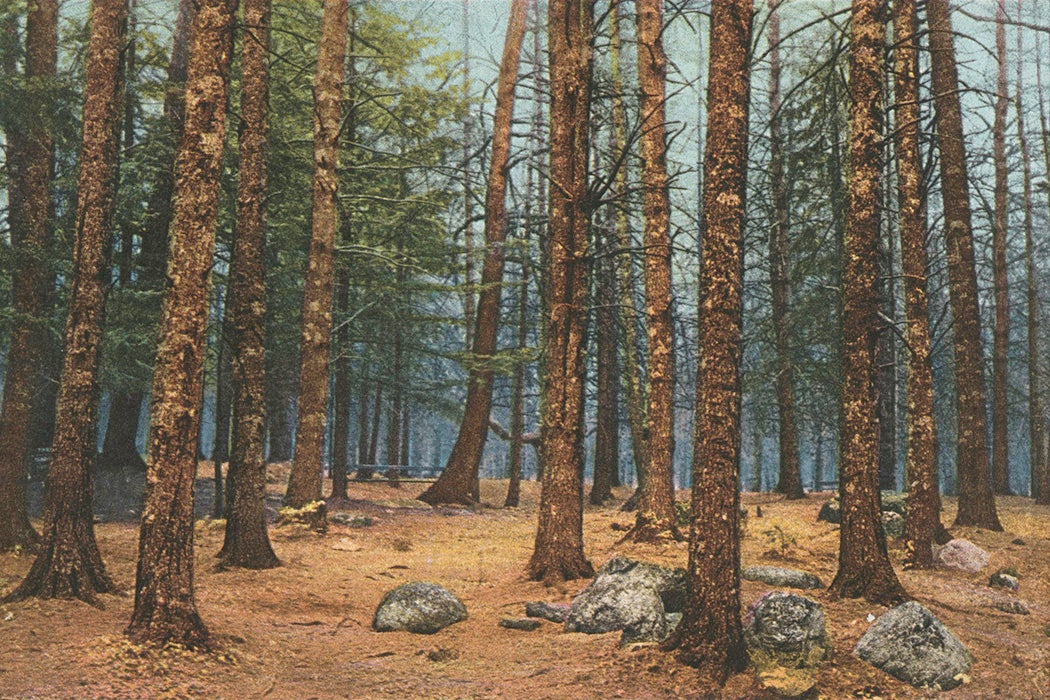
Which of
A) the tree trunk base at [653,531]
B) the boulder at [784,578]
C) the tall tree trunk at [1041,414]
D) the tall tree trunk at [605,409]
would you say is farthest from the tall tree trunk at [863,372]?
the tall tree trunk at [1041,414]

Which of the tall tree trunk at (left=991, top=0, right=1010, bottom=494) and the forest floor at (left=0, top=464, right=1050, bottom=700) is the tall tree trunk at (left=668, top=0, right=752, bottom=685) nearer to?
the forest floor at (left=0, top=464, right=1050, bottom=700)

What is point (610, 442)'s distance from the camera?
2394 cm

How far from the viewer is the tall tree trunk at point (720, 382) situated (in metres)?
6.45

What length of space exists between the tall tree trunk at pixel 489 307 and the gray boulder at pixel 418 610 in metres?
10.2

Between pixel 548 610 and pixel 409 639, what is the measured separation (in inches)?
55.2

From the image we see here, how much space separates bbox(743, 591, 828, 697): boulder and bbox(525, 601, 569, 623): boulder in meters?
2.01

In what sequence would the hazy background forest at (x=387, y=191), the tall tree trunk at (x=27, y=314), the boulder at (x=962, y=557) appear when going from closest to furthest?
the tall tree trunk at (x=27, y=314) → the boulder at (x=962, y=557) → the hazy background forest at (x=387, y=191)

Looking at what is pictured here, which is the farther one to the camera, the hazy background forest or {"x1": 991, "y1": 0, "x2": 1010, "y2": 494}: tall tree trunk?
{"x1": 991, "y1": 0, "x2": 1010, "y2": 494}: tall tree trunk

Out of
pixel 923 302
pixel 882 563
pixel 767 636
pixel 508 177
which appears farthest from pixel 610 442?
pixel 767 636

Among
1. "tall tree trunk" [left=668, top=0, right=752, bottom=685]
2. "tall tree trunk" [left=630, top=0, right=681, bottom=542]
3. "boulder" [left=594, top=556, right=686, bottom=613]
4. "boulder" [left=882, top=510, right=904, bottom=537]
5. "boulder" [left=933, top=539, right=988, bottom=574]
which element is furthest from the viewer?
A: "boulder" [left=882, top=510, right=904, bottom=537]

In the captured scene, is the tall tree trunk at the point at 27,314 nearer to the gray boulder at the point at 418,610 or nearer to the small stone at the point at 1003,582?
the gray boulder at the point at 418,610

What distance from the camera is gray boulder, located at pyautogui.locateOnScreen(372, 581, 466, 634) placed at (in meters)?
8.52

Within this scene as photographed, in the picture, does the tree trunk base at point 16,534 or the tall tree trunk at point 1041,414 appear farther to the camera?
the tall tree trunk at point 1041,414

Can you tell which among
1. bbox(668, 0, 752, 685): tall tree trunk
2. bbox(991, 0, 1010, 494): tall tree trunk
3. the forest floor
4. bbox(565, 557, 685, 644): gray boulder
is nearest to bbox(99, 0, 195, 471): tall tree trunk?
the forest floor
